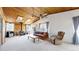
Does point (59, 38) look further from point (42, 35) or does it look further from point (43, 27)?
point (43, 27)

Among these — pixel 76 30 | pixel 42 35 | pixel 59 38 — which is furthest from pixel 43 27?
pixel 76 30

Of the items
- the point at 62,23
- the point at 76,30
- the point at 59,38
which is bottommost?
the point at 59,38

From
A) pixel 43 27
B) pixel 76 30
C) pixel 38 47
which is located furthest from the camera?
pixel 76 30

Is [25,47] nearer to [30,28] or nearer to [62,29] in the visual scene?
[30,28]

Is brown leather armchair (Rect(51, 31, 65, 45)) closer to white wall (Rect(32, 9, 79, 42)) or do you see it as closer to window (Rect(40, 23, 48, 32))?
white wall (Rect(32, 9, 79, 42))

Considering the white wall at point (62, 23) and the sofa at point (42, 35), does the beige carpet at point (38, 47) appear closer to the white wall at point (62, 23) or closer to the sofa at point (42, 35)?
the sofa at point (42, 35)

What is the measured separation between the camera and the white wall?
393 cm

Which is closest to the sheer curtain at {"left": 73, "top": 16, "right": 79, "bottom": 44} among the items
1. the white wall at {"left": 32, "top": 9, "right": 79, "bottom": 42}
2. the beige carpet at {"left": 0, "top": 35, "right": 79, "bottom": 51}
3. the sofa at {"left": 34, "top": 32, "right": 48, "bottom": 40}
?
the white wall at {"left": 32, "top": 9, "right": 79, "bottom": 42}

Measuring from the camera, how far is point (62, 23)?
4.09 meters

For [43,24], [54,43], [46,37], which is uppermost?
[43,24]
